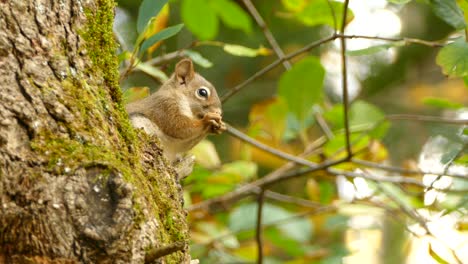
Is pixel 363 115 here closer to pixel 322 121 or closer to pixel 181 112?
pixel 322 121

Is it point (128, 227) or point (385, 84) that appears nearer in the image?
point (128, 227)

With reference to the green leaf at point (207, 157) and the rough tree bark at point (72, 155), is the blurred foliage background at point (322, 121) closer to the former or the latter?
the green leaf at point (207, 157)

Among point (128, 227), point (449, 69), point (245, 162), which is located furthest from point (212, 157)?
point (128, 227)

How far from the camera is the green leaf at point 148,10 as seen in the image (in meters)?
2.23

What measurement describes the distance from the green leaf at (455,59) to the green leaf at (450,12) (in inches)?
2.8

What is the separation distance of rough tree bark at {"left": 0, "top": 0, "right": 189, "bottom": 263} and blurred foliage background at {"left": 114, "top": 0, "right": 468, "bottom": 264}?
54 cm

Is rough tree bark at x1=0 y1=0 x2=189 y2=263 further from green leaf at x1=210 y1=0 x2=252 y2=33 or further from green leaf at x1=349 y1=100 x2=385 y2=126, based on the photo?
green leaf at x1=349 y1=100 x2=385 y2=126

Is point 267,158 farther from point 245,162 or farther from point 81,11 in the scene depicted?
point 81,11

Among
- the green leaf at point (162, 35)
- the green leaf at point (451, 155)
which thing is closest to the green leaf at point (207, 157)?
the green leaf at point (162, 35)

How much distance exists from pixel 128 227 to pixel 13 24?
1.61 feet

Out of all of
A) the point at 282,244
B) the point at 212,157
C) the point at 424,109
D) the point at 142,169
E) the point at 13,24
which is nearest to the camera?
the point at 13,24

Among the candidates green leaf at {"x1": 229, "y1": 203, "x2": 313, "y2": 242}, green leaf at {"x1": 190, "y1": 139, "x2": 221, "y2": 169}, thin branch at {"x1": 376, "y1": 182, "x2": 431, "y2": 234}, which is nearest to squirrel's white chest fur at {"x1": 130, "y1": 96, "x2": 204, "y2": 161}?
green leaf at {"x1": 190, "y1": 139, "x2": 221, "y2": 169}

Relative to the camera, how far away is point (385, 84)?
17.7ft

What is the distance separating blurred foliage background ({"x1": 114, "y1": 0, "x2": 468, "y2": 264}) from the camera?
8.40ft
